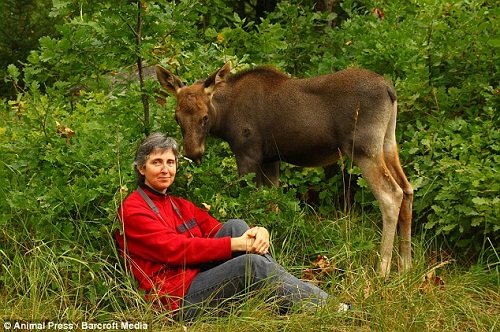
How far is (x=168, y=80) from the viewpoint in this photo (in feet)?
24.8

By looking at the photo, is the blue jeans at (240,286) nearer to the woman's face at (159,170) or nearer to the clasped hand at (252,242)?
the clasped hand at (252,242)

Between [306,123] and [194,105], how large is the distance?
1.05 m

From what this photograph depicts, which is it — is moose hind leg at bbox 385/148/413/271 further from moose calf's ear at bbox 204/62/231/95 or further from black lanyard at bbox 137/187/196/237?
black lanyard at bbox 137/187/196/237

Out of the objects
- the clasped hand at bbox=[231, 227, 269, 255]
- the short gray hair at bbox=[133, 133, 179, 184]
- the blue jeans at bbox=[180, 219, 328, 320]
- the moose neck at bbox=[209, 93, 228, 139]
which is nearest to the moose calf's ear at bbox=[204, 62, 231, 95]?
the moose neck at bbox=[209, 93, 228, 139]

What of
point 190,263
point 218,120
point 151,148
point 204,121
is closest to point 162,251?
point 190,263

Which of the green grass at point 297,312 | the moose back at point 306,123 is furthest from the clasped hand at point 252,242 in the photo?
the moose back at point 306,123

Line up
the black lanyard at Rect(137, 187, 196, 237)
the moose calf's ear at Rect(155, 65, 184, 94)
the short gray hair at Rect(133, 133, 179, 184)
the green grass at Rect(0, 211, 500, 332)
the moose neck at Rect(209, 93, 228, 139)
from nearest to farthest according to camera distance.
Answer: the green grass at Rect(0, 211, 500, 332) → the black lanyard at Rect(137, 187, 196, 237) → the short gray hair at Rect(133, 133, 179, 184) → the moose calf's ear at Rect(155, 65, 184, 94) → the moose neck at Rect(209, 93, 228, 139)

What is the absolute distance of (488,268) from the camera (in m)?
7.37

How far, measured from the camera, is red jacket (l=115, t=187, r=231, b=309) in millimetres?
5816

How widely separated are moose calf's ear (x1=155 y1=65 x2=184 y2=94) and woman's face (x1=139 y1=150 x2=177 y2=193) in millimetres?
1448

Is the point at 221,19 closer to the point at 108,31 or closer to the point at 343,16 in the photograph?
the point at 343,16

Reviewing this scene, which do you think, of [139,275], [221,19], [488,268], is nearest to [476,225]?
[488,268]

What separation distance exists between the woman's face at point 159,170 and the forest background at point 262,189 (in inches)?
17.0

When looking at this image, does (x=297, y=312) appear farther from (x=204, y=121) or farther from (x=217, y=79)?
(x=217, y=79)
